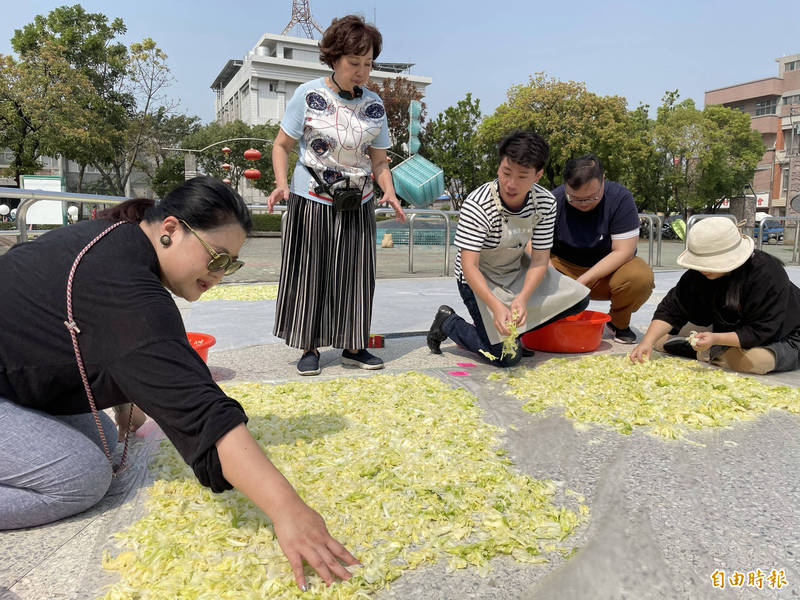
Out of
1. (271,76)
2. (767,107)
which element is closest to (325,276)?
(767,107)

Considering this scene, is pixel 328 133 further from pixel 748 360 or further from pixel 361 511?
pixel 748 360

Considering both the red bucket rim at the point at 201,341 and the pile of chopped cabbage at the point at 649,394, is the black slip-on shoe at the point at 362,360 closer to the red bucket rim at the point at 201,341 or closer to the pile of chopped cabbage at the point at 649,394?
the pile of chopped cabbage at the point at 649,394

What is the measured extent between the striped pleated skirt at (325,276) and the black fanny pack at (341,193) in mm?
68

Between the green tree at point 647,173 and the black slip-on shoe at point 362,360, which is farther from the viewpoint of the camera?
the green tree at point 647,173

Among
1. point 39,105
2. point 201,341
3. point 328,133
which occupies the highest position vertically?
point 39,105

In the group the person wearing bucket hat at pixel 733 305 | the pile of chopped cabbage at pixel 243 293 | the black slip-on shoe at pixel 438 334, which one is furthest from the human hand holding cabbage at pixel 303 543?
the pile of chopped cabbage at pixel 243 293

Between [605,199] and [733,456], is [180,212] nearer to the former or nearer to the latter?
[733,456]

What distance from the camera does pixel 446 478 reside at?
1926 mm

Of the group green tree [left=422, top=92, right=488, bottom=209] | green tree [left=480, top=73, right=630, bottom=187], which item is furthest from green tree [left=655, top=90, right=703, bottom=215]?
green tree [left=422, top=92, right=488, bottom=209]

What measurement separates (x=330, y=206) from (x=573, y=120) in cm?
2495

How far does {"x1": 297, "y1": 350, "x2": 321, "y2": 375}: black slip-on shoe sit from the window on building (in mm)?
55497

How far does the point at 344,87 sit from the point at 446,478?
83.1 inches

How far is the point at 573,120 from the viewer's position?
25.7 metres

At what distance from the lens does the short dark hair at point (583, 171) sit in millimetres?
3545
